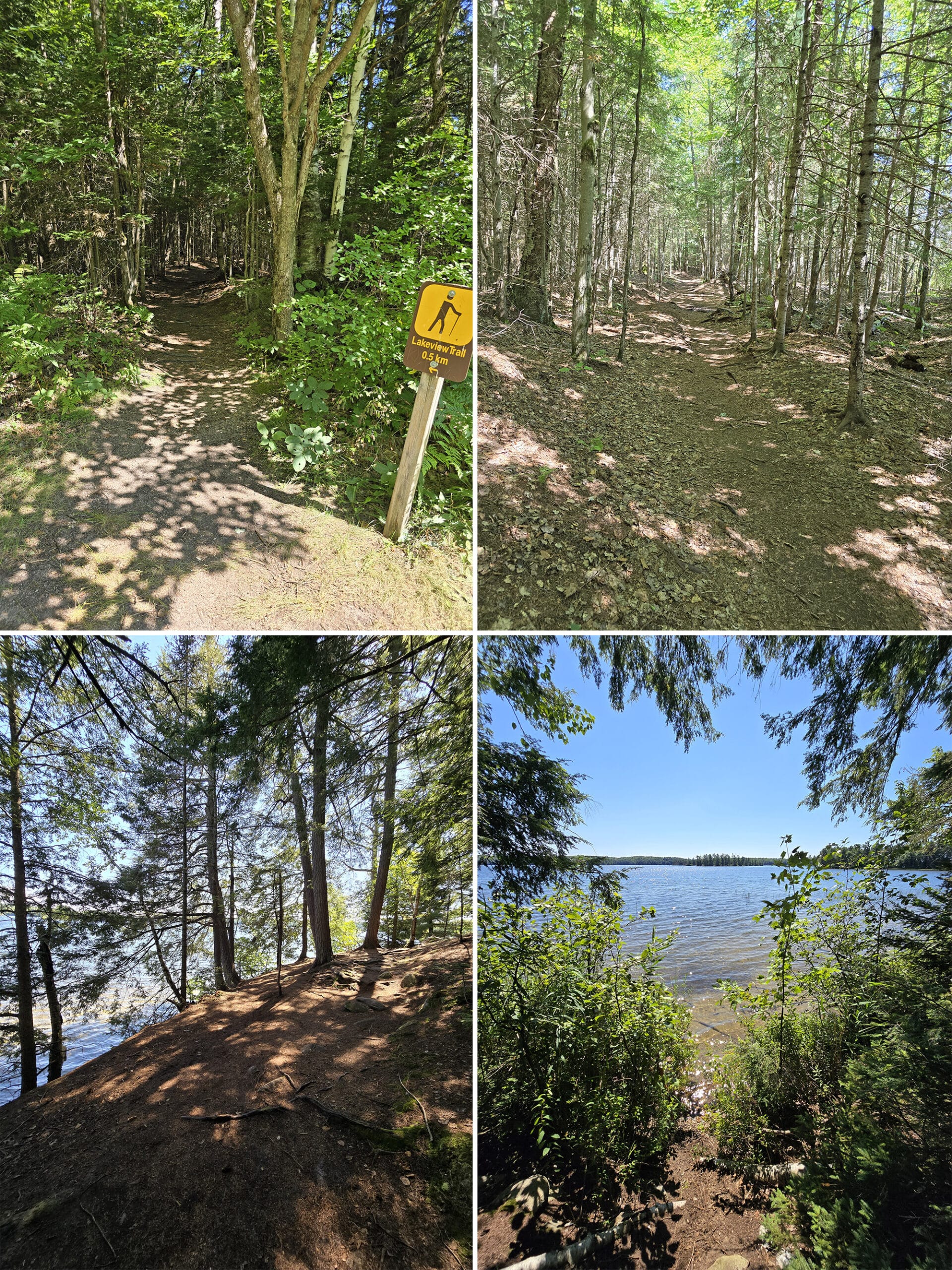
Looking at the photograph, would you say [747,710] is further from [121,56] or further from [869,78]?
[121,56]

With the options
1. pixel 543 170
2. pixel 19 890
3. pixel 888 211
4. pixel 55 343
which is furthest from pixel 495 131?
pixel 19 890

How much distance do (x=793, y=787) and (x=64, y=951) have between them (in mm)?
3616

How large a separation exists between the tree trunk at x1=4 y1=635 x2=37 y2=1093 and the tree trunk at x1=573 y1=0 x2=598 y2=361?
288 inches

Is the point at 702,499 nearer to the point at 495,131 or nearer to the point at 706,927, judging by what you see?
the point at 495,131

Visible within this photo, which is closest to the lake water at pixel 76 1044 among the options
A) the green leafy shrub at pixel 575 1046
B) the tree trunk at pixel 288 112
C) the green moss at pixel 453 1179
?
the green moss at pixel 453 1179

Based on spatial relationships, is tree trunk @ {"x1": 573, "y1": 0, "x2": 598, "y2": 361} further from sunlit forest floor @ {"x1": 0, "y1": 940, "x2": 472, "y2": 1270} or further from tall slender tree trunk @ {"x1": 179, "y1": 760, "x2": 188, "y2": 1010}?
sunlit forest floor @ {"x1": 0, "y1": 940, "x2": 472, "y2": 1270}

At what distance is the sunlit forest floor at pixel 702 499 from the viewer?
4363 mm

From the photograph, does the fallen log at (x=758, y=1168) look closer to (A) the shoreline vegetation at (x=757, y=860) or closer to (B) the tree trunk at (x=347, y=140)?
(A) the shoreline vegetation at (x=757, y=860)

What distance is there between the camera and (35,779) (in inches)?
118

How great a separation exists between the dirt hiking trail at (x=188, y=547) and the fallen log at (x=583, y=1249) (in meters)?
2.85

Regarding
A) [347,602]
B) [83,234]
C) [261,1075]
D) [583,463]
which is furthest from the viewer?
[83,234]

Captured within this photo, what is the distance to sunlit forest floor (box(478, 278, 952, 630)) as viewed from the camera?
14.3 ft

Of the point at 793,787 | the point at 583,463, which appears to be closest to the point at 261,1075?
the point at 793,787

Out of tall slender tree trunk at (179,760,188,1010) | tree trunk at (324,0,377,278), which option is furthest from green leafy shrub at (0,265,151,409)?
tall slender tree trunk at (179,760,188,1010)
